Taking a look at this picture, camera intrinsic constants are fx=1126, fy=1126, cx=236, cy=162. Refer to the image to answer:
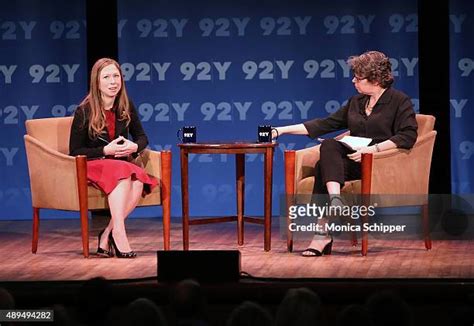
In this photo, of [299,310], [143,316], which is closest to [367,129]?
[299,310]

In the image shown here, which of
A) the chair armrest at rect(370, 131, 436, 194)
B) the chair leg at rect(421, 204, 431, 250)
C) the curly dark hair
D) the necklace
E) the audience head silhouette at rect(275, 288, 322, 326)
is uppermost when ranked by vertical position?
the curly dark hair

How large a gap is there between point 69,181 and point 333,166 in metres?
1.66

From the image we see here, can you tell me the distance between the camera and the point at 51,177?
7.16 meters

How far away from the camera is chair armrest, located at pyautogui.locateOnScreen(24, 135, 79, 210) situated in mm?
7090

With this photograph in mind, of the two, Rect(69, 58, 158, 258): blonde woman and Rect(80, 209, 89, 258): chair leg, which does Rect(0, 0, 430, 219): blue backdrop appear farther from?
Rect(80, 209, 89, 258): chair leg

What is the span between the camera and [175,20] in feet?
31.1

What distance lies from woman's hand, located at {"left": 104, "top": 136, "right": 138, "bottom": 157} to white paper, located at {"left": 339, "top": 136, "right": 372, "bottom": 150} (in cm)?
133

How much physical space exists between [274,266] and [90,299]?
3187 millimetres

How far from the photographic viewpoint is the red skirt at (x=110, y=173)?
273 inches

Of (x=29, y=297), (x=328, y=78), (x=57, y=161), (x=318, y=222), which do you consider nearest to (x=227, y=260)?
(x=29, y=297)

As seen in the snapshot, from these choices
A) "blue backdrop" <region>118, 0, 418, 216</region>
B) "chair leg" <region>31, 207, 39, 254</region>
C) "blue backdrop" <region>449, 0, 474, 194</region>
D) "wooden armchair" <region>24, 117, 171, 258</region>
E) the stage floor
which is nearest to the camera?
the stage floor

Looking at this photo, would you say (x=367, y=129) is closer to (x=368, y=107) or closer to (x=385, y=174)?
(x=368, y=107)

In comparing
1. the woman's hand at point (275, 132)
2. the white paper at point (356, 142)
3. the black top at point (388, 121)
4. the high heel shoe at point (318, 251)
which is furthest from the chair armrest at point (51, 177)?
the black top at point (388, 121)

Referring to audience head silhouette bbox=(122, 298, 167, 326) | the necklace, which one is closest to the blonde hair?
the necklace
